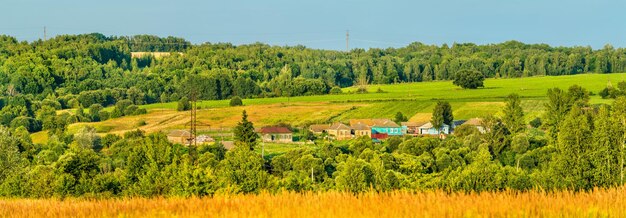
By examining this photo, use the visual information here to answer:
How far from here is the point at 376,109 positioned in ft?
355

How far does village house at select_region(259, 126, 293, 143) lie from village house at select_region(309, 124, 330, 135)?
298 centimetres

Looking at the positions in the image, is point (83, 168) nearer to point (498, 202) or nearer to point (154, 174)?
point (154, 174)

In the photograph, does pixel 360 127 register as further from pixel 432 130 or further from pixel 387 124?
pixel 432 130

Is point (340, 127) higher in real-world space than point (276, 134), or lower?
higher

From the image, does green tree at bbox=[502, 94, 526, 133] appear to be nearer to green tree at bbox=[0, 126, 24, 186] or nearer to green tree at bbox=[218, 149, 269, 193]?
green tree at bbox=[0, 126, 24, 186]

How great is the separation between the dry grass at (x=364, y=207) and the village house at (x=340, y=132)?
8222 centimetres

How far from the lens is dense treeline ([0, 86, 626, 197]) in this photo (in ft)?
101

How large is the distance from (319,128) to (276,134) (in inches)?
237

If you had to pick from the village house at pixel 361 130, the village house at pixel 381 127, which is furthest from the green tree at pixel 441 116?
the village house at pixel 361 130

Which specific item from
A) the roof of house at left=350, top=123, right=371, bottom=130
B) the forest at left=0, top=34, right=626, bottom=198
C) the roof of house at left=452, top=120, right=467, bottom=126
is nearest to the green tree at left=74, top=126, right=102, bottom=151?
the forest at left=0, top=34, right=626, bottom=198

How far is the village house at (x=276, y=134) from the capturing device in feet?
→ 301

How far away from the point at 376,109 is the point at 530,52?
9951 cm

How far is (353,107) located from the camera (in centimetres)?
11112

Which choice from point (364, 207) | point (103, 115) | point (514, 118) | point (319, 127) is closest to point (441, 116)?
point (514, 118)
